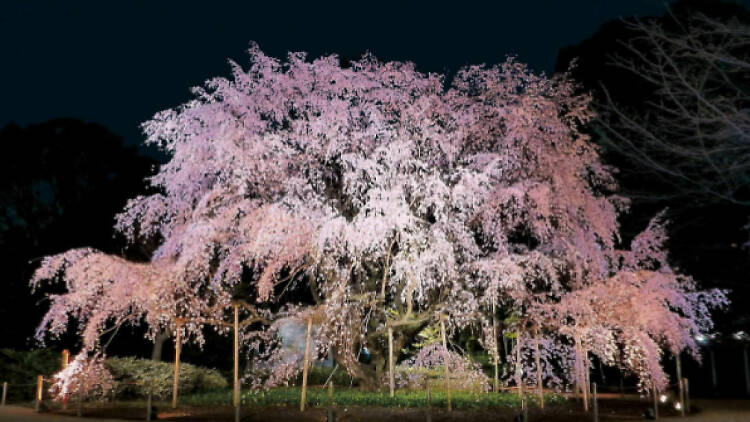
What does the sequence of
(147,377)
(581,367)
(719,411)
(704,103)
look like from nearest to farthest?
(704,103), (581,367), (719,411), (147,377)

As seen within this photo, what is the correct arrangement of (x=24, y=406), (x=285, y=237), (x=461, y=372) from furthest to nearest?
(x=24, y=406) < (x=461, y=372) < (x=285, y=237)

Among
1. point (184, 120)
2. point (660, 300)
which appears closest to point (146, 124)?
point (184, 120)

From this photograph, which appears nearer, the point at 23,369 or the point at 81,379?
the point at 81,379

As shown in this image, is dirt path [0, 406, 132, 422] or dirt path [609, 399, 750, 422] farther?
dirt path [609, 399, 750, 422]

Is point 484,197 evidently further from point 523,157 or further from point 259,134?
point 259,134

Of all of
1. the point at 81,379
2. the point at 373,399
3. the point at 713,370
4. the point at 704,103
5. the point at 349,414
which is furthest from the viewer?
the point at 713,370

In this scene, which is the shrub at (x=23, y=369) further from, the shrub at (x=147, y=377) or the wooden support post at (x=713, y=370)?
the wooden support post at (x=713, y=370)

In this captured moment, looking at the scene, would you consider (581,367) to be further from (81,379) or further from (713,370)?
(81,379)

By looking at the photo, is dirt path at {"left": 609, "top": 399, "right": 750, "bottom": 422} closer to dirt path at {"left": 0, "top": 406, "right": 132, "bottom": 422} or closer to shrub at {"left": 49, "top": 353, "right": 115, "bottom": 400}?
dirt path at {"left": 0, "top": 406, "right": 132, "bottom": 422}

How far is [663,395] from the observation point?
17.5 meters

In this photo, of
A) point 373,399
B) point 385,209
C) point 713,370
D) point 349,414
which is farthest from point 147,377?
point 713,370

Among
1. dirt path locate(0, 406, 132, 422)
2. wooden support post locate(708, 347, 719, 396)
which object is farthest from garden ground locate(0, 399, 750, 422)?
wooden support post locate(708, 347, 719, 396)

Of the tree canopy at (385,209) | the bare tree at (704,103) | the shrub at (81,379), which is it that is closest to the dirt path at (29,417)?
the shrub at (81,379)

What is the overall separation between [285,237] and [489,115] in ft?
20.1
